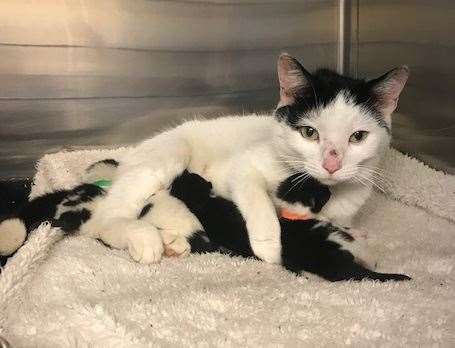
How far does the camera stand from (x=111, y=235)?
1489mm

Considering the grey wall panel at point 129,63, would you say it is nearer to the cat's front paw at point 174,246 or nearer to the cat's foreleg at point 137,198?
the cat's foreleg at point 137,198

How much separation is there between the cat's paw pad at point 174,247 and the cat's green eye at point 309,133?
16.7 inches

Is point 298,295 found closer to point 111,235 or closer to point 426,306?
point 426,306

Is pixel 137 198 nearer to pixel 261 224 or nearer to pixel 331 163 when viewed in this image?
pixel 261 224

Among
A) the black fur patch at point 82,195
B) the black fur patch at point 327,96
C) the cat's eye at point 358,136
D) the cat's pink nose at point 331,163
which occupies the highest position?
the black fur patch at point 327,96

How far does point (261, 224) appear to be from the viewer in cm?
142

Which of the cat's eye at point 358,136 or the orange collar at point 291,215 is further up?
the cat's eye at point 358,136

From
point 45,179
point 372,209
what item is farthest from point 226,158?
point 45,179

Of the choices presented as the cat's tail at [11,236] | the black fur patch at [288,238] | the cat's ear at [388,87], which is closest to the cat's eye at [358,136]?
the cat's ear at [388,87]

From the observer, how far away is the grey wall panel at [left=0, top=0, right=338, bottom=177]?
80.7 inches

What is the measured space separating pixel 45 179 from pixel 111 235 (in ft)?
2.05

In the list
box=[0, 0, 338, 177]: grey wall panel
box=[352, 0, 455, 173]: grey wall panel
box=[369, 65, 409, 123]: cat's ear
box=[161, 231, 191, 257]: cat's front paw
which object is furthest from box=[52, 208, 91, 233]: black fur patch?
box=[352, 0, 455, 173]: grey wall panel

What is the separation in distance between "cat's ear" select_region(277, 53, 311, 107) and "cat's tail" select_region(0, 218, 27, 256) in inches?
30.6

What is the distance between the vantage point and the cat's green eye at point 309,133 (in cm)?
142
